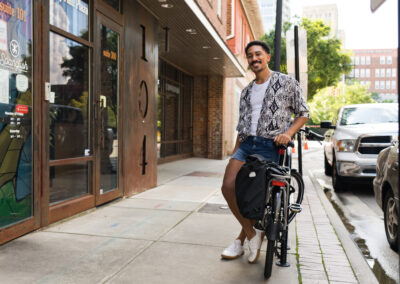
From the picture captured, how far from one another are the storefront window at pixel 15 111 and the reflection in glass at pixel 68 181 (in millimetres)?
719

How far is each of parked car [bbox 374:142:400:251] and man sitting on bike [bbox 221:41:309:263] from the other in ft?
4.73

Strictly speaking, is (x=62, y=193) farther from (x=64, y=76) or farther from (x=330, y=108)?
(x=330, y=108)

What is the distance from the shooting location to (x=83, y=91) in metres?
5.82

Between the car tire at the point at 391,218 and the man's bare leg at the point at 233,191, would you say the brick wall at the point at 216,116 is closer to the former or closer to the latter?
the car tire at the point at 391,218

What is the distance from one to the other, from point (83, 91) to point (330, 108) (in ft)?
229

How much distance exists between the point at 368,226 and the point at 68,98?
4520 millimetres

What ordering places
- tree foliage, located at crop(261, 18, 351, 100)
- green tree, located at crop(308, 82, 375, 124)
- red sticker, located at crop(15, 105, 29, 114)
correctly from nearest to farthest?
red sticker, located at crop(15, 105, 29, 114), tree foliage, located at crop(261, 18, 351, 100), green tree, located at crop(308, 82, 375, 124)

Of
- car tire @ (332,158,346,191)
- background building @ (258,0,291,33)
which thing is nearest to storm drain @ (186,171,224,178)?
car tire @ (332,158,346,191)

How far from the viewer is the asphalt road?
13.5 ft

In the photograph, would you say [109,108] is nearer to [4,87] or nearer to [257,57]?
[4,87]

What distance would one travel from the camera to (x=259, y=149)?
3705 mm

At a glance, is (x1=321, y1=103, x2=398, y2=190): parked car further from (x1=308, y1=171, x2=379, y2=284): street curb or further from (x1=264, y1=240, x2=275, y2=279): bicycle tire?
(x1=264, y1=240, x2=275, y2=279): bicycle tire

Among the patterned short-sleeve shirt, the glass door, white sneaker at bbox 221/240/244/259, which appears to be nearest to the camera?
the patterned short-sleeve shirt

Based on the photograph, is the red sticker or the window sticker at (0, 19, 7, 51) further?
the red sticker
